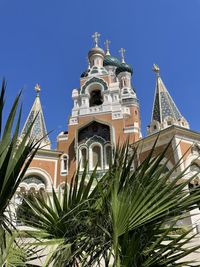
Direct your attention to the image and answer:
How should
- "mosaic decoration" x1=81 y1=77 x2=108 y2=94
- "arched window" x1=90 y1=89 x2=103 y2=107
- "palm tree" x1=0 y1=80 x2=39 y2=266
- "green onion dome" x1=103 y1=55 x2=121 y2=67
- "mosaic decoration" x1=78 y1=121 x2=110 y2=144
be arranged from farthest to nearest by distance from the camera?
"green onion dome" x1=103 y1=55 x2=121 y2=67 < "arched window" x1=90 y1=89 x2=103 y2=107 < "mosaic decoration" x1=81 y1=77 x2=108 y2=94 < "mosaic decoration" x1=78 y1=121 x2=110 y2=144 < "palm tree" x1=0 y1=80 x2=39 y2=266

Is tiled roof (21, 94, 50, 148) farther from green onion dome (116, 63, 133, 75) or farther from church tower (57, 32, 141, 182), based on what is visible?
green onion dome (116, 63, 133, 75)

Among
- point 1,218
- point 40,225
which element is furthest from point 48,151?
point 1,218

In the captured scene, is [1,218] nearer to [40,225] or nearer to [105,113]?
[40,225]

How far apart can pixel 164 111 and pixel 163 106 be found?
551 millimetres

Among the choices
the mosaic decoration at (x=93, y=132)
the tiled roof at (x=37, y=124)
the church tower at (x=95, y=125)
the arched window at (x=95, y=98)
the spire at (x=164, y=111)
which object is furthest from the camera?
the arched window at (x=95, y=98)

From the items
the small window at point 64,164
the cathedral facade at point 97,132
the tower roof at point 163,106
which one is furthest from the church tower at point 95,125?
the tower roof at point 163,106

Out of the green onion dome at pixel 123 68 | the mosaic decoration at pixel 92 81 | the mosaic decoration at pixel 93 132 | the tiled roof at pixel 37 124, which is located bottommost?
the mosaic decoration at pixel 93 132

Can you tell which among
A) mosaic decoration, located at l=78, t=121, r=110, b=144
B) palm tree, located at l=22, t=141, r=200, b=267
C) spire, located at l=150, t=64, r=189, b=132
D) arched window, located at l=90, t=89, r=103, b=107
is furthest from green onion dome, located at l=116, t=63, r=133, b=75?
palm tree, located at l=22, t=141, r=200, b=267

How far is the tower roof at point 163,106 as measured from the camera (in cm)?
1873

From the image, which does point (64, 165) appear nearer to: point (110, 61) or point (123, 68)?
point (110, 61)

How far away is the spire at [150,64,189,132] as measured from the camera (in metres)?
18.2

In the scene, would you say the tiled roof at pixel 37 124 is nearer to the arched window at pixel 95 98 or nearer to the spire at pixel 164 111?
the arched window at pixel 95 98

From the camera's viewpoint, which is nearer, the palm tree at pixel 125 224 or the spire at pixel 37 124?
the palm tree at pixel 125 224

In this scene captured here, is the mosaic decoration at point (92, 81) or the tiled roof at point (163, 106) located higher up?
the mosaic decoration at point (92, 81)
